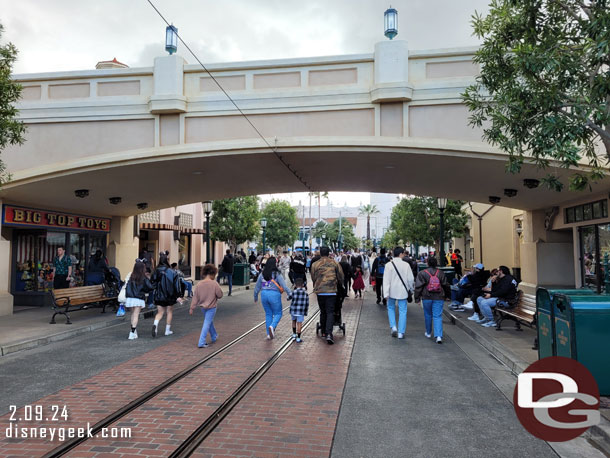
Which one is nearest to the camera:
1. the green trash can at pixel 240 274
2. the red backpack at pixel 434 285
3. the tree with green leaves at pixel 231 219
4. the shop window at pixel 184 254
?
the red backpack at pixel 434 285

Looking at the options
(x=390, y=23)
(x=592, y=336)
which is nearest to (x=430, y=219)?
(x=390, y=23)

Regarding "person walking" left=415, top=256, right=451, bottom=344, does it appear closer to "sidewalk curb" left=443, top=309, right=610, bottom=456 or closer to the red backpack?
the red backpack

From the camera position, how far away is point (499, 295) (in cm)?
964

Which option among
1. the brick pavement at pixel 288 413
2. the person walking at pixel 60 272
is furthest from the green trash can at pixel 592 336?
the person walking at pixel 60 272

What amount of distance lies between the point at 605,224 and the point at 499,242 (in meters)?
12.5

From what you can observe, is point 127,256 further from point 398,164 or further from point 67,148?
point 398,164

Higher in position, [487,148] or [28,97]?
[28,97]

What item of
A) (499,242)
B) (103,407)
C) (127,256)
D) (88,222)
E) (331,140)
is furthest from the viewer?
(499,242)

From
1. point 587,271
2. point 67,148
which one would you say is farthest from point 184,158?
point 587,271

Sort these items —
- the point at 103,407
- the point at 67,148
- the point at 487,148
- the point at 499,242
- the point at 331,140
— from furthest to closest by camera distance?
the point at 499,242 → the point at 67,148 → the point at 331,140 → the point at 487,148 → the point at 103,407

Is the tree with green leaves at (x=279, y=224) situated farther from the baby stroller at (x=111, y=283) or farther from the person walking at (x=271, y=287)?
the person walking at (x=271, y=287)

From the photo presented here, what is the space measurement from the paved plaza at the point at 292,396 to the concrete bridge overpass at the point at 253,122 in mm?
4556

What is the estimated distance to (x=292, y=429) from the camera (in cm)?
432

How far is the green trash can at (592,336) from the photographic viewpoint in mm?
4914
